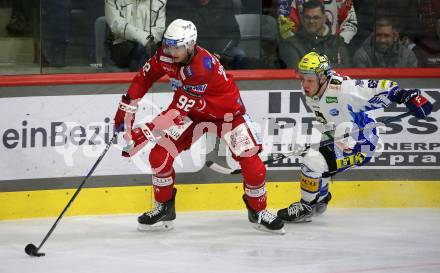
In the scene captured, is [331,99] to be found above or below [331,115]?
above

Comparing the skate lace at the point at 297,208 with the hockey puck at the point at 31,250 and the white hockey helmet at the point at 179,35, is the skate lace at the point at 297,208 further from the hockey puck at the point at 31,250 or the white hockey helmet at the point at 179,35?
the hockey puck at the point at 31,250

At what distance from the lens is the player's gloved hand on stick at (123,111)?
6.19 metres

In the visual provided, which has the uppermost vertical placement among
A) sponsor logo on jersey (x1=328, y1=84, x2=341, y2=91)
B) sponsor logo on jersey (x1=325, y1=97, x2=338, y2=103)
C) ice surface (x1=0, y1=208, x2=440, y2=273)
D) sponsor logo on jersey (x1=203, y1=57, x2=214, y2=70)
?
sponsor logo on jersey (x1=203, y1=57, x2=214, y2=70)

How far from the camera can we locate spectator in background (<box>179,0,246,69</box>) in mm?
6867

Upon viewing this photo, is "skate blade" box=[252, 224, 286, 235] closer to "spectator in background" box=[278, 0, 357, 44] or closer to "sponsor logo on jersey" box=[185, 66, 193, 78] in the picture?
"sponsor logo on jersey" box=[185, 66, 193, 78]

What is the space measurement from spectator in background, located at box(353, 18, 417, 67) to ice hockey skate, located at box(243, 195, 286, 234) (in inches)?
55.3

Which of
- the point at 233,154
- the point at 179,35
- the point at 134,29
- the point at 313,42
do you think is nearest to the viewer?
the point at 179,35

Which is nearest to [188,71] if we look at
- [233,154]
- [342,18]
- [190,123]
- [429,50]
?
[190,123]

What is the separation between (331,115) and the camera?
255 inches

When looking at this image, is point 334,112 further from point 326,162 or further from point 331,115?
point 326,162

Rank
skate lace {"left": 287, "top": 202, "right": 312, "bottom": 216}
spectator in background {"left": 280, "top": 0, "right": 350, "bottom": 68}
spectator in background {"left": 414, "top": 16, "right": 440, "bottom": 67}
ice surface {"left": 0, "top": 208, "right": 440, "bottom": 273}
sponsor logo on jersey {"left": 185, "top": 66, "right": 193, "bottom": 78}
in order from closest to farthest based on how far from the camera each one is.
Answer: ice surface {"left": 0, "top": 208, "right": 440, "bottom": 273} < sponsor logo on jersey {"left": 185, "top": 66, "right": 193, "bottom": 78} < skate lace {"left": 287, "top": 202, "right": 312, "bottom": 216} < spectator in background {"left": 280, "top": 0, "right": 350, "bottom": 68} < spectator in background {"left": 414, "top": 16, "right": 440, "bottom": 67}

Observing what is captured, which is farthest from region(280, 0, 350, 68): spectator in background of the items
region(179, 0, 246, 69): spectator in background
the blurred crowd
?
region(179, 0, 246, 69): spectator in background

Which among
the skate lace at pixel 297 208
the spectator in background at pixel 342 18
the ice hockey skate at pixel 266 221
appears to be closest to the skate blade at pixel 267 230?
the ice hockey skate at pixel 266 221

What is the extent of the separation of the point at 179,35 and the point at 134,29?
0.92 m
